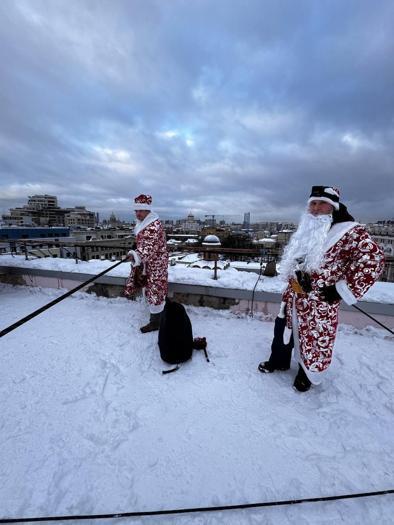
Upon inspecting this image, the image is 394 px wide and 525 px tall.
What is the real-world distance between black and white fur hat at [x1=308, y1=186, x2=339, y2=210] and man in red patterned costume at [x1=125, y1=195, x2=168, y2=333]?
1.90 meters

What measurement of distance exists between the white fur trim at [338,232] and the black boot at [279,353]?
860mm

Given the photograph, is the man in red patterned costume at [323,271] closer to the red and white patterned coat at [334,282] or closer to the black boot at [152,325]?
the red and white patterned coat at [334,282]

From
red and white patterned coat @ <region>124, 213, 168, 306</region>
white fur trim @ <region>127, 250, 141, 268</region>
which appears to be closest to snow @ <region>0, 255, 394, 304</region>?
red and white patterned coat @ <region>124, 213, 168, 306</region>

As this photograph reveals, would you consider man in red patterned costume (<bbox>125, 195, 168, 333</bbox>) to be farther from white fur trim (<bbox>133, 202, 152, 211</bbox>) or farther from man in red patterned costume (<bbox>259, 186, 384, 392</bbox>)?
man in red patterned costume (<bbox>259, 186, 384, 392</bbox>)

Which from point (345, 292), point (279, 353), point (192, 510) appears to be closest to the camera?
point (192, 510)

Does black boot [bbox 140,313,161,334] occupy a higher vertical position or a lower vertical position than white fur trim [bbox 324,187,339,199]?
lower

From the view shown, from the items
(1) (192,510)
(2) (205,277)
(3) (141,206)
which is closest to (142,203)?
(3) (141,206)

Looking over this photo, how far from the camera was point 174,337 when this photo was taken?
2.57m

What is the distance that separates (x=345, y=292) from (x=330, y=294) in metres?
0.11

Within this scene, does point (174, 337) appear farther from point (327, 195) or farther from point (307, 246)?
point (327, 195)

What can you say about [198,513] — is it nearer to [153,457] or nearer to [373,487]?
[153,457]

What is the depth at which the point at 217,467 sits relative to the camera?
5.33 feet

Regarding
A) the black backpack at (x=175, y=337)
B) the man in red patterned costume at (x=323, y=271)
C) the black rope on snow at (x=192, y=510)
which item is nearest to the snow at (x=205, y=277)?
the black backpack at (x=175, y=337)

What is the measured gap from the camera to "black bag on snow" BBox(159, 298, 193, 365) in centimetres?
257
